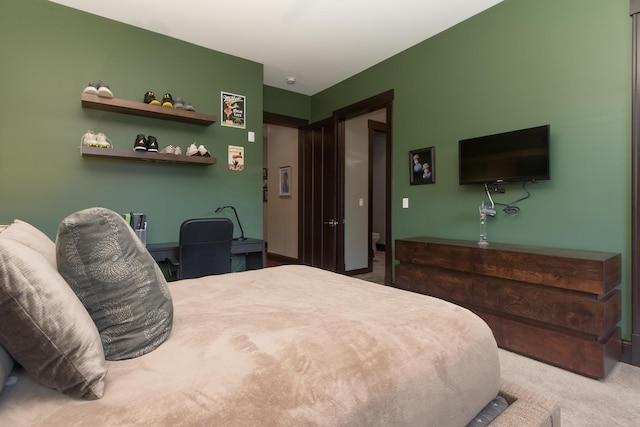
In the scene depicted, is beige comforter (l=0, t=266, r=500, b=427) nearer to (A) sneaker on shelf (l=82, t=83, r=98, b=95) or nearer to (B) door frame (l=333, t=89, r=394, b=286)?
(A) sneaker on shelf (l=82, t=83, r=98, b=95)

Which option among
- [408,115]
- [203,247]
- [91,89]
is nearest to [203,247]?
[203,247]

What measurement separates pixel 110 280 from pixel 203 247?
73.9 inches

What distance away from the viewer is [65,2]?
9.17 feet

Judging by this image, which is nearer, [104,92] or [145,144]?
[104,92]

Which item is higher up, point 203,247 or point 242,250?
point 203,247

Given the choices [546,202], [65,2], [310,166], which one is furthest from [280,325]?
[310,166]

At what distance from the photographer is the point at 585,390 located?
183 cm

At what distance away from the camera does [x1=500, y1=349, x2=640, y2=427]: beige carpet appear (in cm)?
158

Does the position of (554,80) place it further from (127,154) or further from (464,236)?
(127,154)

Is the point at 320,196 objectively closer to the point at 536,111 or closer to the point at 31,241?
the point at 536,111

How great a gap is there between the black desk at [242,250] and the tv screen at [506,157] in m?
2.15

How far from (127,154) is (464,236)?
3247 millimetres

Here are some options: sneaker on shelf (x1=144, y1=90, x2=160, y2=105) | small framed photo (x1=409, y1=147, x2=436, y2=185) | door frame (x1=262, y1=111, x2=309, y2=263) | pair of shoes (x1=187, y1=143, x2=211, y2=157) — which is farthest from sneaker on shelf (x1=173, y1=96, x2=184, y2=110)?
small framed photo (x1=409, y1=147, x2=436, y2=185)

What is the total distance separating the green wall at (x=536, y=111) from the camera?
220 cm
